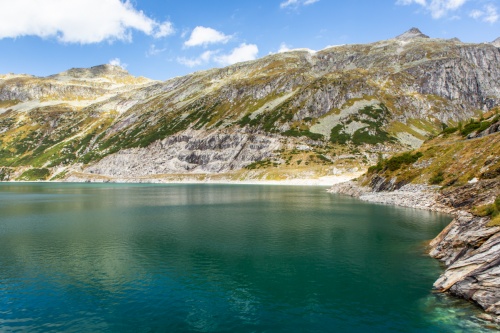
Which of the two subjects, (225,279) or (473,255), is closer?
(473,255)

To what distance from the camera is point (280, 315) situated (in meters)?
26.2

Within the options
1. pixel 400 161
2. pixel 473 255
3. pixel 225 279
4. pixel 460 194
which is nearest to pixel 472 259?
pixel 473 255

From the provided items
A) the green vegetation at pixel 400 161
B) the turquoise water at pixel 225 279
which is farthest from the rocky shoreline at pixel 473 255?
the green vegetation at pixel 400 161

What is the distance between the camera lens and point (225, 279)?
34438mm

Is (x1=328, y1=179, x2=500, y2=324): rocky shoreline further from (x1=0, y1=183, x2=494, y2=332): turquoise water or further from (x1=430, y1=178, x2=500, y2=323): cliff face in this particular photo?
(x1=0, y1=183, x2=494, y2=332): turquoise water

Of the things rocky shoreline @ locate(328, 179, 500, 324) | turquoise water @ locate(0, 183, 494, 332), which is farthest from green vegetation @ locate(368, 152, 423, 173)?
turquoise water @ locate(0, 183, 494, 332)

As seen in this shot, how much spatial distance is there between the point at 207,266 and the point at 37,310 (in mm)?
16805

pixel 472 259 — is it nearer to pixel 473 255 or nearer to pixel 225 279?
pixel 473 255

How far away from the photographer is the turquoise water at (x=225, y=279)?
2517 cm

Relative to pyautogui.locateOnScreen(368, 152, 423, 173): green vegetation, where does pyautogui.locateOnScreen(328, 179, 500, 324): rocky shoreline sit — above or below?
below

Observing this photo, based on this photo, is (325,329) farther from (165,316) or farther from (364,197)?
(364,197)

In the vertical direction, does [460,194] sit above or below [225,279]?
above

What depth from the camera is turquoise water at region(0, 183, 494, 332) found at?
25.2 metres

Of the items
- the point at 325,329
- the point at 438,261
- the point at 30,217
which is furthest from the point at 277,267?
the point at 30,217
